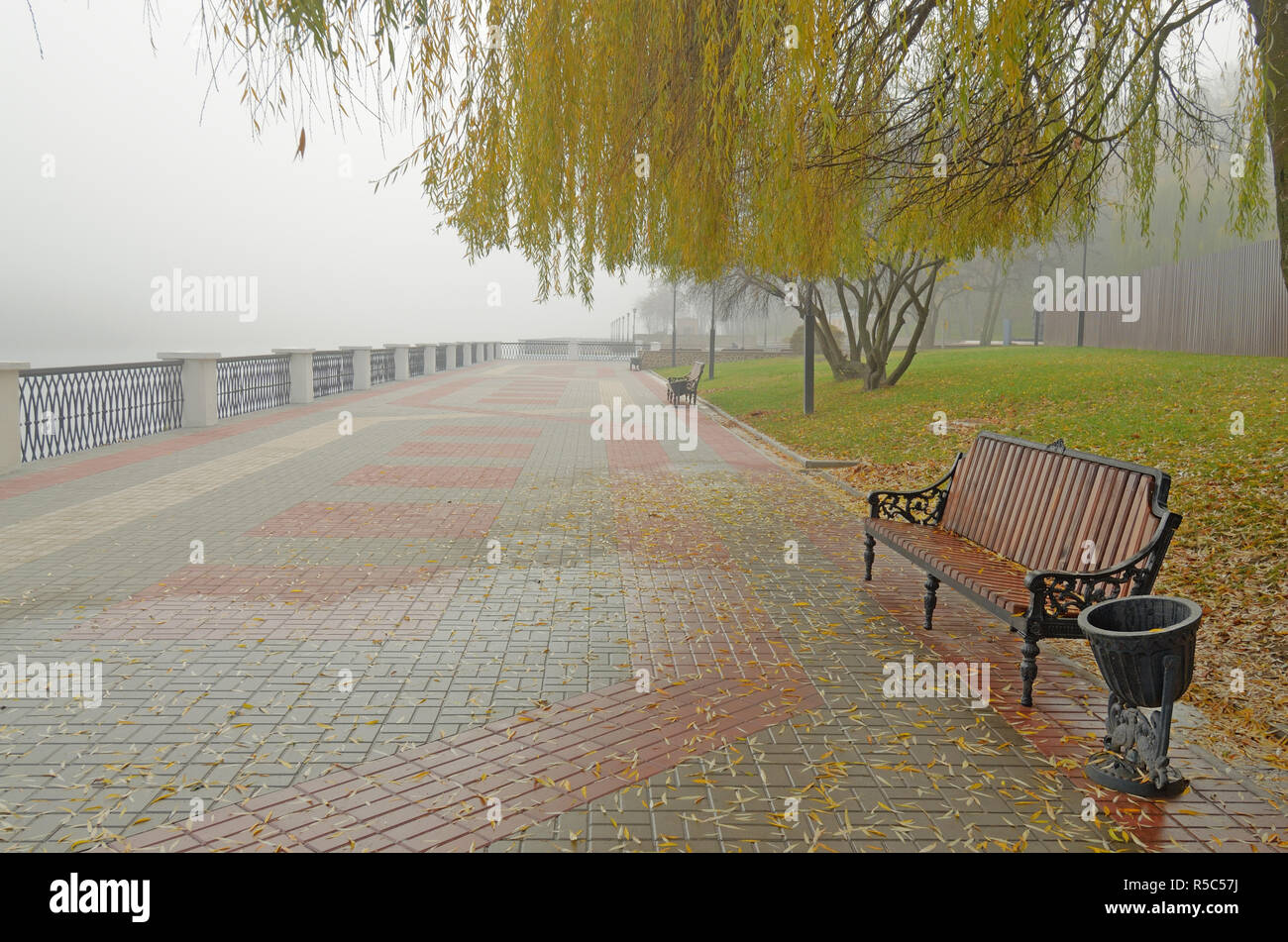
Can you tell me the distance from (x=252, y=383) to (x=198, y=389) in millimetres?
3684

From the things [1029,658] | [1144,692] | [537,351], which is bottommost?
[1029,658]

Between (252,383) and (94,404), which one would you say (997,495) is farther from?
(252,383)

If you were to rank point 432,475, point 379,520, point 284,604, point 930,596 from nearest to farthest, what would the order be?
point 930,596 < point 284,604 < point 379,520 < point 432,475

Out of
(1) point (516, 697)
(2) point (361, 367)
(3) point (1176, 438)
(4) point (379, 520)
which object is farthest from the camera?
(2) point (361, 367)

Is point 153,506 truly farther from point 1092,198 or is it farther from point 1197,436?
point 1197,436

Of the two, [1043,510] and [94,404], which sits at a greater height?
[94,404]

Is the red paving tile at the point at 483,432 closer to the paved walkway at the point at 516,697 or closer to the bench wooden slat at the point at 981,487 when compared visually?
the paved walkway at the point at 516,697

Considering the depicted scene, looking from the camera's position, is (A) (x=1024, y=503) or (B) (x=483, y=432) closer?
(A) (x=1024, y=503)

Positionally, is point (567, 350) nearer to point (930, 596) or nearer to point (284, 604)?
point (284, 604)

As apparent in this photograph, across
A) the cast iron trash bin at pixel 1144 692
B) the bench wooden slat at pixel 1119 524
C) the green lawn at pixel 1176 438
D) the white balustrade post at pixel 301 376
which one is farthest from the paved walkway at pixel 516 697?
the white balustrade post at pixel 301 376

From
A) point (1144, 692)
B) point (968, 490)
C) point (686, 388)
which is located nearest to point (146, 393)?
point (686, 388)

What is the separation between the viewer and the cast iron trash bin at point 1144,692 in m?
3.84

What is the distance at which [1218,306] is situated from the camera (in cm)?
2217

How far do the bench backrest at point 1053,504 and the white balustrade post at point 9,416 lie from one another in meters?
11.5
